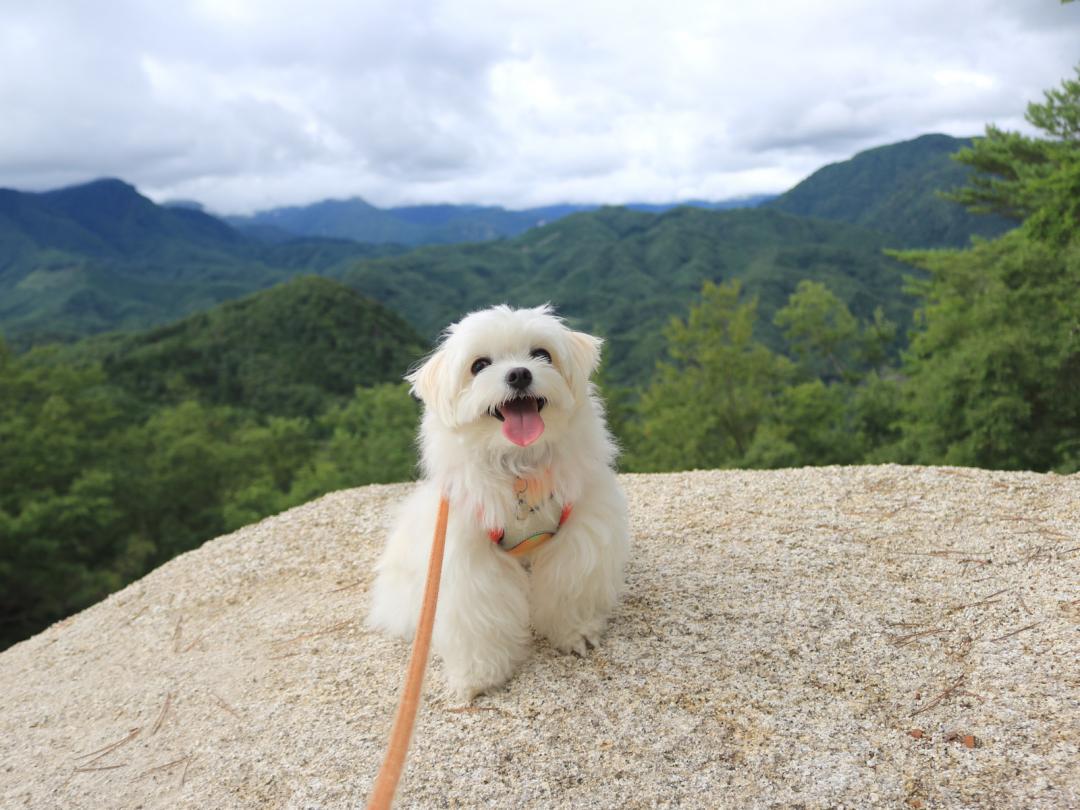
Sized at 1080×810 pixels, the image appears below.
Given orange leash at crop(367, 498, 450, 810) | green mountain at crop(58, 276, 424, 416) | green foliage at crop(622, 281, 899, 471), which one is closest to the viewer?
orange leash at crop(367, 498, 450, 810)

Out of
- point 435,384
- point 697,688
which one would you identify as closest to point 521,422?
point 435,384

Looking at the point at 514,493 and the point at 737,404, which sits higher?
the point at 514,493

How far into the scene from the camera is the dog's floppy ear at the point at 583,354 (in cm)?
349

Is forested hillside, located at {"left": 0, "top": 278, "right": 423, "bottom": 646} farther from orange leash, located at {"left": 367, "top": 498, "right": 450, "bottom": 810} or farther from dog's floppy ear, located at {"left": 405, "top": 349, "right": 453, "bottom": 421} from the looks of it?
orange leash, located at {"left": 367, "top": 498, "right": 450, "bottom": 810}

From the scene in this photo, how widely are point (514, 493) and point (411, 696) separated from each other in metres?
1.22

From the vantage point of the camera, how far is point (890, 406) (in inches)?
1089

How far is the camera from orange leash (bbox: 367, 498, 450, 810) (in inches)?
92.4

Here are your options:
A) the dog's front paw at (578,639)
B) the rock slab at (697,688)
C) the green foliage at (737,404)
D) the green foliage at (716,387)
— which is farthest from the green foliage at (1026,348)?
the dog's front paw at (578,639)

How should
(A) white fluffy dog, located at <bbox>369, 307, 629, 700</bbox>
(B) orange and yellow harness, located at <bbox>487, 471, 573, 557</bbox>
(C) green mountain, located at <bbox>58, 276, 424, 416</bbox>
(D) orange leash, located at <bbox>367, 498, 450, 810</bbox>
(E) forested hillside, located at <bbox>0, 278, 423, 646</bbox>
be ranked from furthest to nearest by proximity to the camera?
(C) green mountain, located at <bbox>58, 276, 424, 416</bbox>
(E) forested hillside, located at <bbox>0, 278, 423, 646</bbox>
(B) orange and yellow harness, located at <bbox>487, 471, 573, 557</bbox>
(A) white fluffy dog, located at <bbox>369, 307, 629, 700</bbox>
(D) orange leash, located at <bbox>367, 498, 450, 810</bbox>

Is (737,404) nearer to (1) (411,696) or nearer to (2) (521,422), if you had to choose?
(2) (521,422)

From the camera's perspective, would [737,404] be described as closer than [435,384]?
No

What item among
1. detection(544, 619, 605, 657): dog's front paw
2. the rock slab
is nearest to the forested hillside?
the rock slab

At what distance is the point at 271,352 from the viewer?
340ft

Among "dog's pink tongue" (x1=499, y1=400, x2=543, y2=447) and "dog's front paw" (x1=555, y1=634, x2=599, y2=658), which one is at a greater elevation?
"dog's pink tongue" (x1=499, y1=400, x2=543, y2=447)
